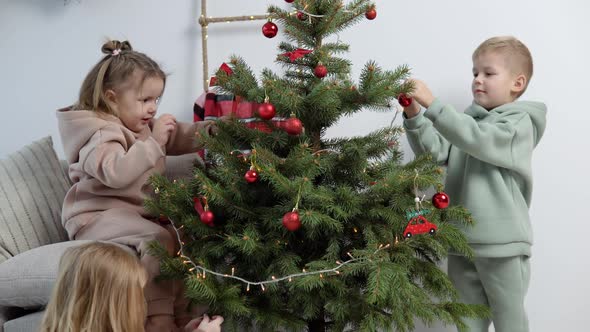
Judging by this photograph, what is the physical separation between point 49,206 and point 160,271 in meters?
0.70

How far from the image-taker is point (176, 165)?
242 centimetres

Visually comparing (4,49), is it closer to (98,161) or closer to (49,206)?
(49,206)

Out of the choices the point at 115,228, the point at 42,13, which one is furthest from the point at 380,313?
the point at 42,13

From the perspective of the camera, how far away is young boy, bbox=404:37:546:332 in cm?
202

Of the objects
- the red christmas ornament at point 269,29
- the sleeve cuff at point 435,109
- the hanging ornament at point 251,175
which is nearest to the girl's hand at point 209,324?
the hanging ornament at point 251,175

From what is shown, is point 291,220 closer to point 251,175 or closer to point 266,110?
point 251,175

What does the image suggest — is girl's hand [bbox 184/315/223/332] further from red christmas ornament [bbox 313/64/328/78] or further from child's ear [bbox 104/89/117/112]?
child's ear [bbox 104/89/117/112]

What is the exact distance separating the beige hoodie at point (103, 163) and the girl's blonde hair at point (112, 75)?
6 cm

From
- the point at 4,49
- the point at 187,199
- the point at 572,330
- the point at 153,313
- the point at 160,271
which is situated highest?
the point at 4,49

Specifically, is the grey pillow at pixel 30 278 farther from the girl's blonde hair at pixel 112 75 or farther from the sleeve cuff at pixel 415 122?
the sleeve cuff at pixel 415 122

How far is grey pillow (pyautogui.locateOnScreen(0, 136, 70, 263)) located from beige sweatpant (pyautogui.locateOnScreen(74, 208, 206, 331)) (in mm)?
211

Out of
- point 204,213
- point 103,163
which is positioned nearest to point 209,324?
point 204,213

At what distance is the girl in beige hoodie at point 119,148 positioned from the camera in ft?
6.72

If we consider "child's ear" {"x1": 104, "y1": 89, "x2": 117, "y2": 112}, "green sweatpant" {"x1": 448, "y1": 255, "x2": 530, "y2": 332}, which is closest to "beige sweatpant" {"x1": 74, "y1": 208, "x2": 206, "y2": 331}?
"child's ear" {"x1": 104, "y1": 89, "x2": 117, "y2": 112}
